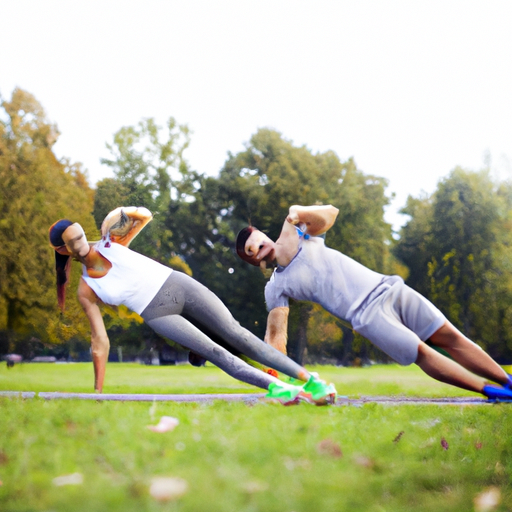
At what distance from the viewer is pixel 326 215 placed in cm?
512

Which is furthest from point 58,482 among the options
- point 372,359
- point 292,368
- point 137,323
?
Result: point 372,359

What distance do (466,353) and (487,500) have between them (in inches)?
95.0

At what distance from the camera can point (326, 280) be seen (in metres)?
5.01

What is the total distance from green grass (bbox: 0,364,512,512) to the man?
565mm

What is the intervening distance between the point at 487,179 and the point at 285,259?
9.56ft

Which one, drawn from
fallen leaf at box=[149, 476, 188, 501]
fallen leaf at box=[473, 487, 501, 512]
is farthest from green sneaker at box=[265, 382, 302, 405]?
fallen leaf at box=[149, 476, 188, 501]

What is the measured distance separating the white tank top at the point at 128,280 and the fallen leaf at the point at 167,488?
2.88 metres

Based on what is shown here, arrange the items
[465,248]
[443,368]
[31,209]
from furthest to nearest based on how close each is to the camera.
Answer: [465,248] < [31,209] < [443,368]

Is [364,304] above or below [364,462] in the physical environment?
above

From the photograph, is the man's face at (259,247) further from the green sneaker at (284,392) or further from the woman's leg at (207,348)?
the green sneaker at (284,392)

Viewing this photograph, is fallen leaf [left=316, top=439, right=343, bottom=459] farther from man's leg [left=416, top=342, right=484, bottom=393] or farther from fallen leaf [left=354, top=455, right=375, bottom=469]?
man's leg [left=416, top=342, right=484, bottom=393]

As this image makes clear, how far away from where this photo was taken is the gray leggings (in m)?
4.92

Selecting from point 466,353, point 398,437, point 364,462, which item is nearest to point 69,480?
point 364,462

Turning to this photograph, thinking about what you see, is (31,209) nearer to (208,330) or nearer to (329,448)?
(208,330)
